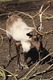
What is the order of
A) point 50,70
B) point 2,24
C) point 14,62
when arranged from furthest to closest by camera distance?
point 2,24 < point 14,62 < point 50,70

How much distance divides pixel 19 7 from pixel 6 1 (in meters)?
1.45

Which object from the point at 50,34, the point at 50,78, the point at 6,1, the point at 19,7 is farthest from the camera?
the point at 6,1

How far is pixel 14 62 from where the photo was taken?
24.4 feet

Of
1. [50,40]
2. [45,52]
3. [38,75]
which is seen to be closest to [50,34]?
[50,40]

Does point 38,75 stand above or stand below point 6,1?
above

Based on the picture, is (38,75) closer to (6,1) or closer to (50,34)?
(50,34)

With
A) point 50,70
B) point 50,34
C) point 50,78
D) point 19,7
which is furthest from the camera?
point 19,7

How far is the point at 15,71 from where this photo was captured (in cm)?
692

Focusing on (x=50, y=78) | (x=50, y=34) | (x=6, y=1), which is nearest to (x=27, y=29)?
(x=50, y=78)

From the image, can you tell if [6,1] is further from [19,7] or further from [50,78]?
[50,78]

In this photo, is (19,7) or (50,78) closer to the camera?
(50,78)

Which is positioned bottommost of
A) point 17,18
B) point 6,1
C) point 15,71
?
point 6,1

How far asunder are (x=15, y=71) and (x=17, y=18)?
1.26 metres

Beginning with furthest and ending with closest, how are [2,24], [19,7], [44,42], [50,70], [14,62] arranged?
1. [19,7]
2. [2,24]
3. [44,42]
4. [14,62]
5. [50,70]
